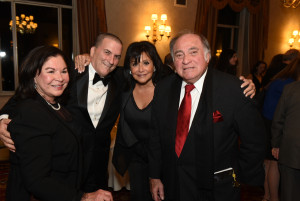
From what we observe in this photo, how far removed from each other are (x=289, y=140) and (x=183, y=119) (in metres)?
1.25

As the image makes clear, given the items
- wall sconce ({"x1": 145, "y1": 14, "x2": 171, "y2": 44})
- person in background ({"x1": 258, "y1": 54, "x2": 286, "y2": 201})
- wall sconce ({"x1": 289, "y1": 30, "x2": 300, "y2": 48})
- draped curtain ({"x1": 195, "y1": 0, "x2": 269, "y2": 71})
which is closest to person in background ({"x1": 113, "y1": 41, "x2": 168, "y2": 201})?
person in background ({"x1": 258, "y1": 54, "x2": 286, "y2": 201})

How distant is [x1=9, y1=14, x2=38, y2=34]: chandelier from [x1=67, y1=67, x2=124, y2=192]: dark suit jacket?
426 cm

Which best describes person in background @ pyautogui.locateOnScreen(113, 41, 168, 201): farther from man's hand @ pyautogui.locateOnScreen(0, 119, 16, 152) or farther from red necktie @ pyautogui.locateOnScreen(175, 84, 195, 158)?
man's hand @ pyautogui.locateOnScreen(0, 119, 16, 152)

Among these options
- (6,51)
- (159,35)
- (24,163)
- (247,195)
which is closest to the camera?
(24,163)

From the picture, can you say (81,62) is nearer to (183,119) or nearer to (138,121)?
(138,121)

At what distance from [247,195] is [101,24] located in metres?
4.67

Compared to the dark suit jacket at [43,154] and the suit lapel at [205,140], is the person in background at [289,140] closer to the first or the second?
the suit lapel at [205,140]

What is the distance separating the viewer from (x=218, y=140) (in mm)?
1488

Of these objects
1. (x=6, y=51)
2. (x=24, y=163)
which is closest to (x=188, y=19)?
(x=6, y=51)

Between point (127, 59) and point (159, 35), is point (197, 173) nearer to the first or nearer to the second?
point (127, 59)

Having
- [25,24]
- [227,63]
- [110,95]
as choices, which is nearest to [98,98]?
[110,95]

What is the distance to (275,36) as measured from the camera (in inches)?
332

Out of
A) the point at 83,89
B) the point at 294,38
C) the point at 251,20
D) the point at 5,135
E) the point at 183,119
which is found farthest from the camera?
the point at 294,38

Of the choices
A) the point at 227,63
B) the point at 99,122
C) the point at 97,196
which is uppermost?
the point at 227,63
